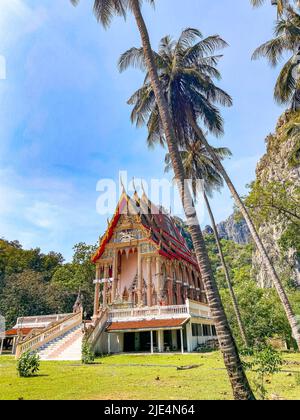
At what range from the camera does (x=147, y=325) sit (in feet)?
65.7

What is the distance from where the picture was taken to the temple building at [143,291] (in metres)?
20.8

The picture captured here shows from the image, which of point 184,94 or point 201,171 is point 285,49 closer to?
point 184,94

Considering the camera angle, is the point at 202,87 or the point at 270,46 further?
the point at 202,87

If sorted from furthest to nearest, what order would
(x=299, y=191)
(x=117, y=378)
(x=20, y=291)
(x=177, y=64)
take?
(x=20, y=291), (x=299, y=191), (x=177, y=64), (x=117, y=378)

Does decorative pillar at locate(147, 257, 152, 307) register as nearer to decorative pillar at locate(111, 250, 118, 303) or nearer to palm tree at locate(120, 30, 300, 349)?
decorative pillar at locate(111, 250, 118, 303)

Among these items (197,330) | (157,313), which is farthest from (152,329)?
(197,330)

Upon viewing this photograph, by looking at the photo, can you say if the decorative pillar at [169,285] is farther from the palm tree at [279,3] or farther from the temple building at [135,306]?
the palm tree at [279,3]

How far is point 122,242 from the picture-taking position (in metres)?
28.1

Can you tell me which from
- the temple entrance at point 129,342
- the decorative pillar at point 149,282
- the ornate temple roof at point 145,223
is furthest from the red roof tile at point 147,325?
the ornate temple roof at point 145,223

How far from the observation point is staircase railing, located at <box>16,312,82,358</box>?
19.0 m

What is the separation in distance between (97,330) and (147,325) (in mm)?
3354

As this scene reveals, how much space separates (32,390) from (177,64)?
1531cm

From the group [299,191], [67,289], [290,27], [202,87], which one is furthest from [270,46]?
[67,289]

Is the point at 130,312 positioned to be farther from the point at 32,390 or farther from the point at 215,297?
the point at 215,297
